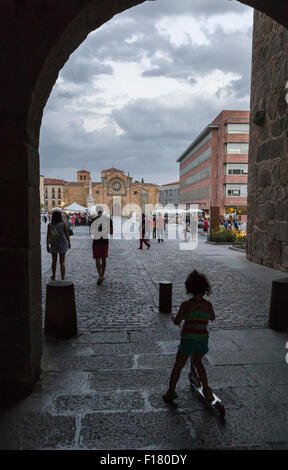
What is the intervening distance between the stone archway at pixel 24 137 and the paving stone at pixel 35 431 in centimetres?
39

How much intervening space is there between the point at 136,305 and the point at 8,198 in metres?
3.82

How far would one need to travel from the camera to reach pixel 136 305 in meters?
6.31

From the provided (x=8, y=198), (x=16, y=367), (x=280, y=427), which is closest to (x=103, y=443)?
(x=16, y=367)

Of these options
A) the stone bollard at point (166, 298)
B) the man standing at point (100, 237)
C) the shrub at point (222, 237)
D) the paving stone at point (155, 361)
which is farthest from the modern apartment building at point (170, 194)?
the paving stone at point (155, 361)

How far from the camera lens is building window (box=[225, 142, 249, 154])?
52.0 metres

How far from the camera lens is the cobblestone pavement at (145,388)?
2537mm

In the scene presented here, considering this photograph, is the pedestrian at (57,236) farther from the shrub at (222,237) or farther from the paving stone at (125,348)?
the shrub at (222,237)

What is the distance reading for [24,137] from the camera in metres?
2.96

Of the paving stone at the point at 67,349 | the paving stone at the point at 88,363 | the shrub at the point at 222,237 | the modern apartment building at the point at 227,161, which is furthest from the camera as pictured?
the modern apartment building at the point at 227,161

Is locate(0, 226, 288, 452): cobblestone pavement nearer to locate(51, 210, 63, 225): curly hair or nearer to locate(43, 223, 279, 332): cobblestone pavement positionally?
locate(43, 223, 279, 332): cobblestone pavement

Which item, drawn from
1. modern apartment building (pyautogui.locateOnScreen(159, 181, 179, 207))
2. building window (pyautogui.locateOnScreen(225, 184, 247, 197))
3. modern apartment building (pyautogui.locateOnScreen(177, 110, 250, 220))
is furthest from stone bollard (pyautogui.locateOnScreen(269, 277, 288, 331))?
modern apartment building (pyautogui.locateOnScreen(159, 181, 179, 207))

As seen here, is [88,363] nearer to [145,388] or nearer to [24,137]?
[145,388]

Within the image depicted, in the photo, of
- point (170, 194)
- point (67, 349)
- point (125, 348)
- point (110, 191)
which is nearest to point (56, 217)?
point (67, 349)
